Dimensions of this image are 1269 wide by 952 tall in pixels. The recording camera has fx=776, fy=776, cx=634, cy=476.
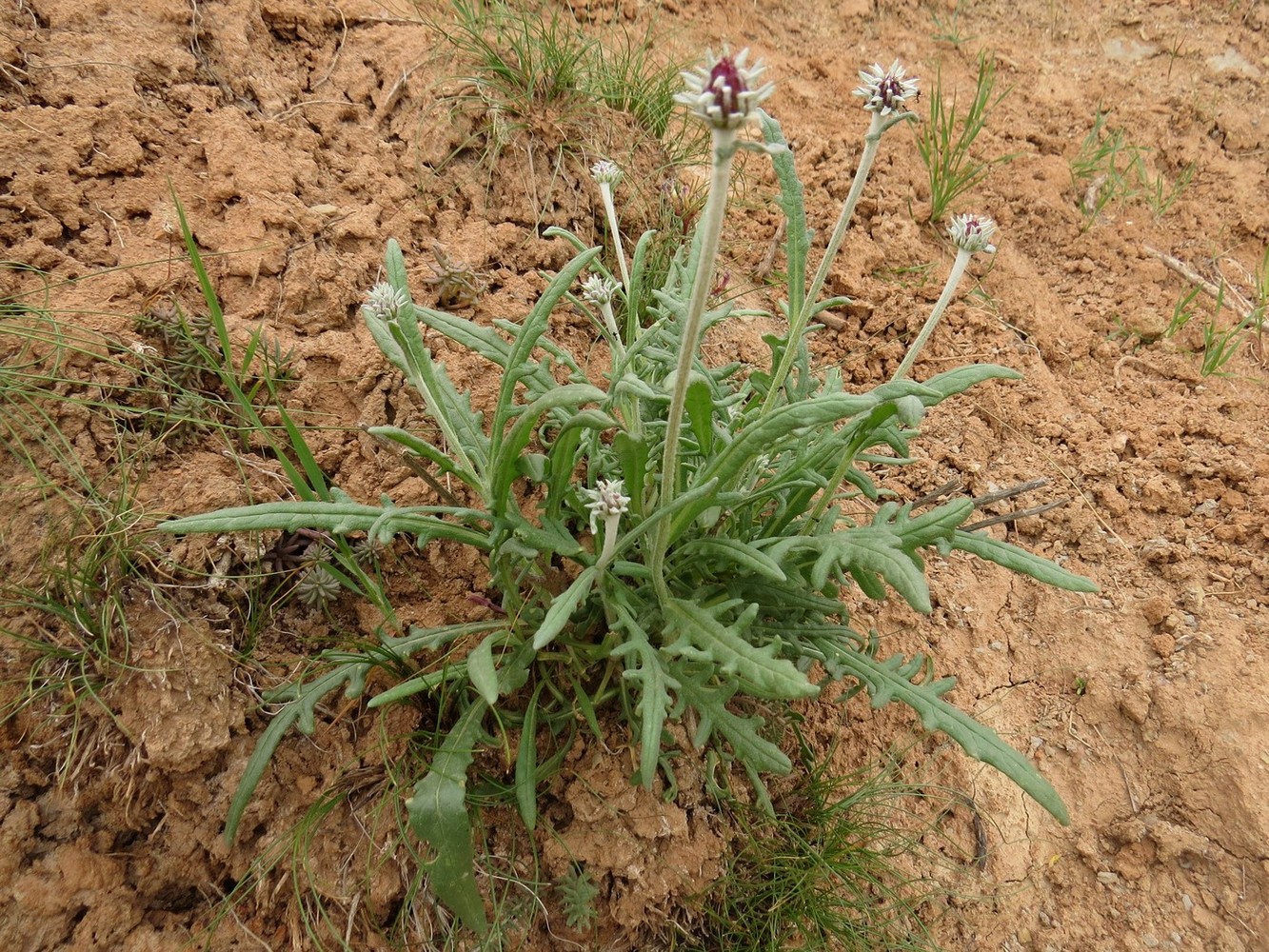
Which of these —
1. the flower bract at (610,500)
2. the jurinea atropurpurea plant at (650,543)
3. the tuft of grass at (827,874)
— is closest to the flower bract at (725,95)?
the jurinea atropurpurea plant at (650,543)

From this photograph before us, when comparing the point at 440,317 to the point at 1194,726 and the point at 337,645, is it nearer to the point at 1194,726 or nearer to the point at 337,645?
the point at 337,645

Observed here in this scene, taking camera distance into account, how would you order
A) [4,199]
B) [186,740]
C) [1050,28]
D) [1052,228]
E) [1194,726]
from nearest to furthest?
[186,740]
[4,199]
[1194,726]
[1052,228]
[1050,28]

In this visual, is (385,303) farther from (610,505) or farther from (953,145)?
(953,145)

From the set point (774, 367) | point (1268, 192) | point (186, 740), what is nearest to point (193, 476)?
point (186, 740)

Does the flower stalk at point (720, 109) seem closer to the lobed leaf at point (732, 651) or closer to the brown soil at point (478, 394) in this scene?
the lobed leaf at point (732, 651)

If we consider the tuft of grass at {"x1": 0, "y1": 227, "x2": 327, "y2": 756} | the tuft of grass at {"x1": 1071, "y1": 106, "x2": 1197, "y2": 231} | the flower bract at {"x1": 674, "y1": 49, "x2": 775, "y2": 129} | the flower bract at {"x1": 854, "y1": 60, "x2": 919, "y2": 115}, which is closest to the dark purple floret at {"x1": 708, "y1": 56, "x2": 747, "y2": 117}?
the flower bract at {"x1": 674, "y1": 49, "x2": 775, "y2": 129}

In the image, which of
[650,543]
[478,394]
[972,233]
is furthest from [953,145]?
[650,543]

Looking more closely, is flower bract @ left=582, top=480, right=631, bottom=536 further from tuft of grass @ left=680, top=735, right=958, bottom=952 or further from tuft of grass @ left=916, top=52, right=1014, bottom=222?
tuft of grass @ left=916, top=52, right=1014, bottom=222
